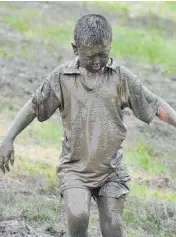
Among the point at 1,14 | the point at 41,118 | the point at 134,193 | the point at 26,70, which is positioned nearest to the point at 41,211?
the point at 134,193

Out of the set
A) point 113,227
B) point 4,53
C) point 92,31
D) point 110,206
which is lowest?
point 4,53

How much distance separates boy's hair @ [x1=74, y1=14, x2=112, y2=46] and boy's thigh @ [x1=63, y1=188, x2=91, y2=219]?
869 mm

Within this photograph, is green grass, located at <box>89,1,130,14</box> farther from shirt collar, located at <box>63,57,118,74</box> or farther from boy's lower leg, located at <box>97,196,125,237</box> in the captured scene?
boy's lower leg, located at <box>97,196,125,237</box>

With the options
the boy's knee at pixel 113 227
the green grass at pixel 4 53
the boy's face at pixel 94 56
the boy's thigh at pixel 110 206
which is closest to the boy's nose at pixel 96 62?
the boy's face at pixel 94 56

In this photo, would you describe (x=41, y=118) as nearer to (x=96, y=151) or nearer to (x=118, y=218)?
(x=96, y=151)

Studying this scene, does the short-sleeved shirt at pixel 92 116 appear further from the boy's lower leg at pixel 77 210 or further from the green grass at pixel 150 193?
the green grass at pixel 150 193

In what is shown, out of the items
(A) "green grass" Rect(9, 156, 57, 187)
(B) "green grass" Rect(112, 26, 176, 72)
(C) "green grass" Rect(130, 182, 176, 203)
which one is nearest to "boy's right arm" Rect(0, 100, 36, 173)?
(A) "green grass" Rect(9, 156, 57, 187)

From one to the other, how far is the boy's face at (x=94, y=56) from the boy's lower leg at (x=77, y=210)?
734mm

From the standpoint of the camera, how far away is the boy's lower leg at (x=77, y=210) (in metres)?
5.12

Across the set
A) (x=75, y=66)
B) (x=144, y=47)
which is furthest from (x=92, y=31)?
(x=144, y=47)

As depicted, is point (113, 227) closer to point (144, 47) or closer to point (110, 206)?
point (110, 206)

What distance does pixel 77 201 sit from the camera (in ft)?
16.9

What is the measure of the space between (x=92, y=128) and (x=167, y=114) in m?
0.47

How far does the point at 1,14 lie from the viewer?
23359mm
